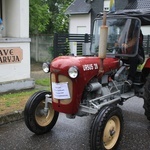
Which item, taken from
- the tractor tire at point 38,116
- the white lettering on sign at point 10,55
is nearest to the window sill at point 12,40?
the white lettering on sign at point 10,55

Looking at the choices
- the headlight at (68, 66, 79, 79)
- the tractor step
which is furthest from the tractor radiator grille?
the tractor step

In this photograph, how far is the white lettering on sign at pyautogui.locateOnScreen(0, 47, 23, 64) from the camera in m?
6.89

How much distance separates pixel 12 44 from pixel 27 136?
3.20 m

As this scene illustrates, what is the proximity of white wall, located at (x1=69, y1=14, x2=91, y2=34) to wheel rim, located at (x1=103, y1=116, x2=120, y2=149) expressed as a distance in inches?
786

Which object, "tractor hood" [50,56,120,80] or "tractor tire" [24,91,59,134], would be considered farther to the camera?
"tractor tire" [24,91,59,134]

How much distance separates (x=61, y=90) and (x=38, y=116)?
911 millimetres

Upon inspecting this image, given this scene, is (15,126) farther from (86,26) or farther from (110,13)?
(86,26)

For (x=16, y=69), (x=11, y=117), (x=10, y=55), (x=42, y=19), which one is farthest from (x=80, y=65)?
(x=42, y=19)

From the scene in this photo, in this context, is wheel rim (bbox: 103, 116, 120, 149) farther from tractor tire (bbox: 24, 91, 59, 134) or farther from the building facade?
the building facade

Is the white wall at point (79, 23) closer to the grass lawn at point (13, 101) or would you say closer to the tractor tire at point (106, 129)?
the grass lawn at point (13, 101)

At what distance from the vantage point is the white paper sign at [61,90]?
405cm

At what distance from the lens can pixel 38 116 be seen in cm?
473

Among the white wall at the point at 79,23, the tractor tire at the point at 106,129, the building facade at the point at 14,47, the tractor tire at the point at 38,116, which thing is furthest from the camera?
the white wall at the point at 79,23

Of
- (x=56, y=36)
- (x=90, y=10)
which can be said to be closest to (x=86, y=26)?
(x=90, y=10)
